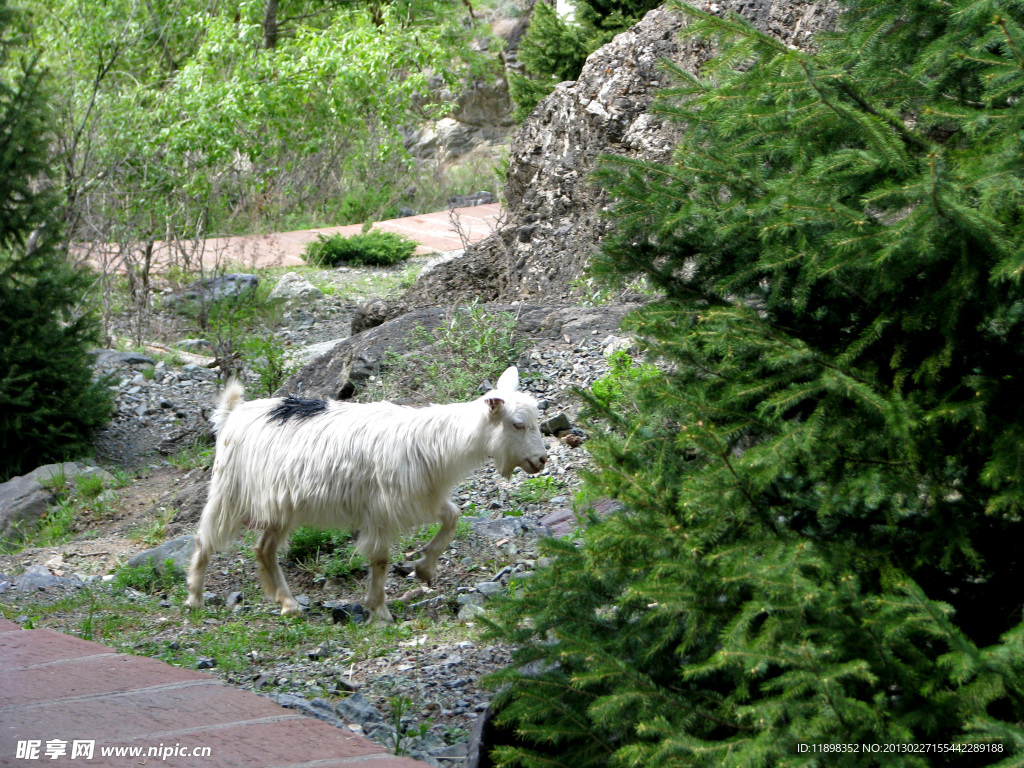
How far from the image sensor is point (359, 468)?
210 inches

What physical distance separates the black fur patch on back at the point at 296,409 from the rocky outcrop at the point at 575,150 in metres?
4.11

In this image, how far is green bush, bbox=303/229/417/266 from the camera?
632 inches

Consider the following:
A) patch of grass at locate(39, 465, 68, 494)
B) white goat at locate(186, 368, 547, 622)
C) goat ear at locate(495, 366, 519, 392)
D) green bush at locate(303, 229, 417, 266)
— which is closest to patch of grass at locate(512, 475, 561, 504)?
white goat at locate(186, 368, 547, 622)

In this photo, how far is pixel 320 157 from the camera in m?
20.4

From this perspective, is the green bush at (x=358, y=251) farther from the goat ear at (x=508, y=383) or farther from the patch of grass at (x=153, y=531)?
the goat ear at (x=508, y=383)

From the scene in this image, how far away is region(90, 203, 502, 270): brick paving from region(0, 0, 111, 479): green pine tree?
4461mm

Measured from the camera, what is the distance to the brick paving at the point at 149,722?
2898 millimetres

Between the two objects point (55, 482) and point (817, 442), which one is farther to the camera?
point (55, 482)

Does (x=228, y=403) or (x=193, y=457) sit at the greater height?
(x=228, y=403)

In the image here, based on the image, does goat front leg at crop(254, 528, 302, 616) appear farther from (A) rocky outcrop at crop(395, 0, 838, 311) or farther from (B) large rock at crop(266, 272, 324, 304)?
(B) large rock at crop(266, 272, 324, 304)

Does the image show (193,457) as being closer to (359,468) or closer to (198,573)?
(198,573)

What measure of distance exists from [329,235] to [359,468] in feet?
41.8

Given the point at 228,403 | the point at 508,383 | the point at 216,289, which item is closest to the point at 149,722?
the point at 508,383

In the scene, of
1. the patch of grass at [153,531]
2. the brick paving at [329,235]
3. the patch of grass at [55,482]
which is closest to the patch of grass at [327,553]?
the patch of grass at [153,531]
